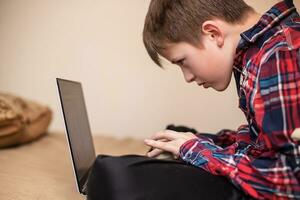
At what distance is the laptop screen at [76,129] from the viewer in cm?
79

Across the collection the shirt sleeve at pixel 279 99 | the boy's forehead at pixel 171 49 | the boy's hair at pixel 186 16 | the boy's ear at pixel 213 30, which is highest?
the boy's hair at pixel 186 16

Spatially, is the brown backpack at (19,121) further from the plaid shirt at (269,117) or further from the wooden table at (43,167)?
the plaid shirt at (269,117)

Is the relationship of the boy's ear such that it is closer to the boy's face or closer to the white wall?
the boy's face

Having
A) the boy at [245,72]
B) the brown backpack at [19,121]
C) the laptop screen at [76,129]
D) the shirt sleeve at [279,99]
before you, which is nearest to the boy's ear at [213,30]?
the boy at [245,72]

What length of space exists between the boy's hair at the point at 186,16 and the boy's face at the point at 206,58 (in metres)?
0.02

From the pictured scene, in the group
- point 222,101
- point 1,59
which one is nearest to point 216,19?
point 222,101

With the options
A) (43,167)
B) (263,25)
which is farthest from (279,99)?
(43,167)

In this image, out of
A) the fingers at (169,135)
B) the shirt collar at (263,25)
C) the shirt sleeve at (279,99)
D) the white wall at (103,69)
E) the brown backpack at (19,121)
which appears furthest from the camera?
the white wall at (103,69)

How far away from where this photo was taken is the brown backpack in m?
1.25

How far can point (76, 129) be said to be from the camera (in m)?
0.93

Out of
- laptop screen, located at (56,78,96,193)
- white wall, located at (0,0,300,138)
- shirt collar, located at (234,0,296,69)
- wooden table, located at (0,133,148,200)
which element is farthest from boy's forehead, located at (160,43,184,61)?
white wall, located at (0,0,300,138)

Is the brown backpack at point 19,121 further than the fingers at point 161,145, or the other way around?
the brown backpack at point 19,121

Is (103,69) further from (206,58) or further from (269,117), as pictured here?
(269,117)

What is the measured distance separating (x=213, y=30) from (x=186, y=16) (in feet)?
0.22
